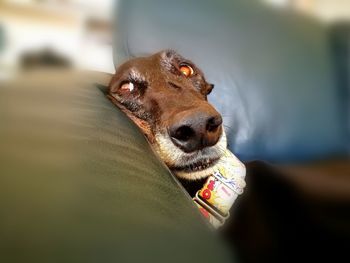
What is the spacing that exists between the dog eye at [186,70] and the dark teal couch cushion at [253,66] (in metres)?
0.13

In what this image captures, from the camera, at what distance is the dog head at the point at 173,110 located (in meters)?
0.69

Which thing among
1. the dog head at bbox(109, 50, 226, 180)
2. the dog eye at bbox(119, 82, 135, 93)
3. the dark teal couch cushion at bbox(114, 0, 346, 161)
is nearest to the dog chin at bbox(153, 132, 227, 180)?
the dog head at bbox(109, 50, 226, 180)

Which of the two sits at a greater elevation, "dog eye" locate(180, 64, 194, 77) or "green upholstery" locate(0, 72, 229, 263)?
"green upholstery" locate(0, 72, 229, 263)

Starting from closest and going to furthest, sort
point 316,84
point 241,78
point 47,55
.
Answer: point 47,55 → point 241,78 → point 316,84

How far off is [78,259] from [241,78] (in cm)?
101

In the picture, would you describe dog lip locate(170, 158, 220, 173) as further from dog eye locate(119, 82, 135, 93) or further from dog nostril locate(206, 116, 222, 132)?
dog eye locate(119, 82, 135, 93)

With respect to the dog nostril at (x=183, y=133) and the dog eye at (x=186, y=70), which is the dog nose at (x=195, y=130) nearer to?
the dog nostril at (x=183, y=133)

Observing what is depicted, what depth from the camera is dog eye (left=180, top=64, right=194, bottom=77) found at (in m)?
0.99

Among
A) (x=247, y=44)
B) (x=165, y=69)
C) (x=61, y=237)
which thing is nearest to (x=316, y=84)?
(x=247, y=44)

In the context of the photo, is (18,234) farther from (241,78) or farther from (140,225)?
(241,78)

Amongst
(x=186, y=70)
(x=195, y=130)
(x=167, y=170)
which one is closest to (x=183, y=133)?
(x=195, y=130)

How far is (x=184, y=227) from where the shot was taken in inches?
12.1

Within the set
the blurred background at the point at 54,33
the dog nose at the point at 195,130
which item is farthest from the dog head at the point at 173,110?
the blurred background at the point at 54,33

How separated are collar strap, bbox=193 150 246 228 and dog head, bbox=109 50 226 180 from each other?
3 centimetres
